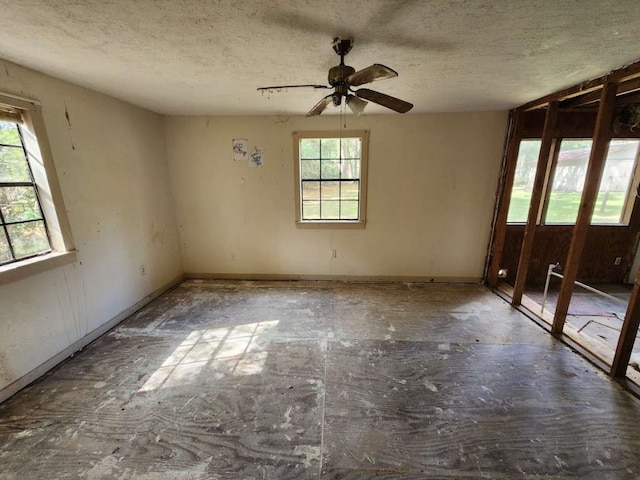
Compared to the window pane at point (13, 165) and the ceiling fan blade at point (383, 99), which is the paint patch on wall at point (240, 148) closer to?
the window pane at point (13, 165)

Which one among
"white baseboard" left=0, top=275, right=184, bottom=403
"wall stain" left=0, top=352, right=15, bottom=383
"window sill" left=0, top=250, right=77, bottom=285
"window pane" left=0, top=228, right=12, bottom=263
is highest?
"window pane" left=0, top=228, right=12, bottom=263

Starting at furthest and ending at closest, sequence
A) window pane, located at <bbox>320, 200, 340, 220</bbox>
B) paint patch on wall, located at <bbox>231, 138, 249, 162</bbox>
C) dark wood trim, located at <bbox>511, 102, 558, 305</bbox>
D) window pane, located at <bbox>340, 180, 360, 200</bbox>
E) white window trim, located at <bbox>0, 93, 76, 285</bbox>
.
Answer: window pane, located at <bbox>320, 200, 340, 220</bbox>, window pane, located at <bbox>340, 180, 360, 200</bbox>, paint patch on wall, located at <bbox>231, 138, 249, 162</bbox>, dark wood trim, located at <bbox>511, 102, 558, 305</bbox>, white window trim, located at <bbox>0, 93, 76, 285</bbox>

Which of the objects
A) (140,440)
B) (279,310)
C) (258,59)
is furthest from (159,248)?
(258,59)

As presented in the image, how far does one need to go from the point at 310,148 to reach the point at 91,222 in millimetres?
2760

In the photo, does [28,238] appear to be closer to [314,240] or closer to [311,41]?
[311,41]

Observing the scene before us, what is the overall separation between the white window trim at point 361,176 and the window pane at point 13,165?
2.70m

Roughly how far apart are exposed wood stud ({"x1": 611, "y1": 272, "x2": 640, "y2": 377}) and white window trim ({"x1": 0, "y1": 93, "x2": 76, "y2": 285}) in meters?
4.69

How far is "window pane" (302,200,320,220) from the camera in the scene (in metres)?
4.06

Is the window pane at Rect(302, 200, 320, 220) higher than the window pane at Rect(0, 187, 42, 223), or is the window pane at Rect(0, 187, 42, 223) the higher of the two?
the window pane at Rect(0, 187, 42, 223)

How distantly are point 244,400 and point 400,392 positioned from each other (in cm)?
119

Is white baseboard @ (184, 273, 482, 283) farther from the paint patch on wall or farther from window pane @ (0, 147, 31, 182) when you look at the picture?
window pane @ (0, 147, 31, 182)

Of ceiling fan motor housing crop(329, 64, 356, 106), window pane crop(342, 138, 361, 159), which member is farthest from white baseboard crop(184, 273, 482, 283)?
ceiling fan motor housing crop(329, 64, 356, 106)

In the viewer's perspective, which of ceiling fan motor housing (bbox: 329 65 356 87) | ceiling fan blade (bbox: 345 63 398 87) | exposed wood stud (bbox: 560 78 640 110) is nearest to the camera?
ceiling fan blade (bbox: 345 63 398 87)

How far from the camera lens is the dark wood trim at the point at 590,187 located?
2.23 m
